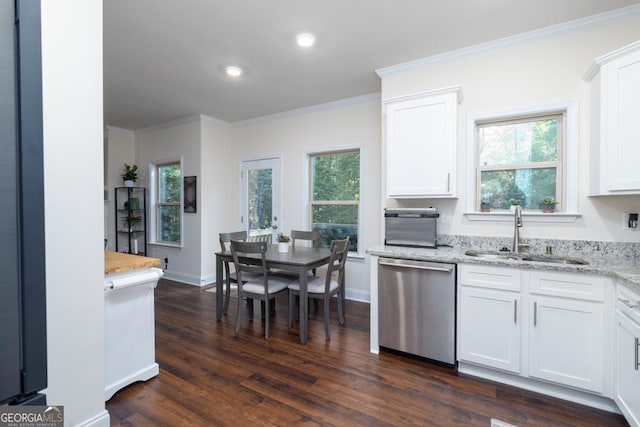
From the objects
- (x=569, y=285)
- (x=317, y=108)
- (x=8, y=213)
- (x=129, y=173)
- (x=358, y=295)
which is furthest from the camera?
(x=129, y=173)

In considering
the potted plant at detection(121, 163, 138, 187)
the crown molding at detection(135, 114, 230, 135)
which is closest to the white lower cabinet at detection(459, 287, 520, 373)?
the crown molding at detection(135, 114, 230, 135)

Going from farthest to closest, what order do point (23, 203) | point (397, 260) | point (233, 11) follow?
point (397, 260)
point (233, 11)
point (23, 203)

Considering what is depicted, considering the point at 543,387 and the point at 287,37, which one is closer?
the point at 543,387

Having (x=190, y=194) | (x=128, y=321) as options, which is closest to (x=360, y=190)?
(x=190, y=194)

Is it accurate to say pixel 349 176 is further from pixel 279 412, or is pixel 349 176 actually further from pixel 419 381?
pixel 279 412

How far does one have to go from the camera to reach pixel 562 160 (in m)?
2.57

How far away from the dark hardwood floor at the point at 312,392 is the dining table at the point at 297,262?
0.35m

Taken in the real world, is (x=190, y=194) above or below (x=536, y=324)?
above

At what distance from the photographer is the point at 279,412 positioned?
6.14 feet

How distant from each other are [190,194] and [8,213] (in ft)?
14.9

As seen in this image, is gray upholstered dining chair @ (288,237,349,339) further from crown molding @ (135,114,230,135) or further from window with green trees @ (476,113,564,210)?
crown molding @ (135,114,230,135)

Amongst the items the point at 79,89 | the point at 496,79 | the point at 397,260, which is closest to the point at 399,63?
the point at 496,79

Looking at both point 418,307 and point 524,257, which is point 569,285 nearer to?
point 524,257

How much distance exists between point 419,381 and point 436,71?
282cm
